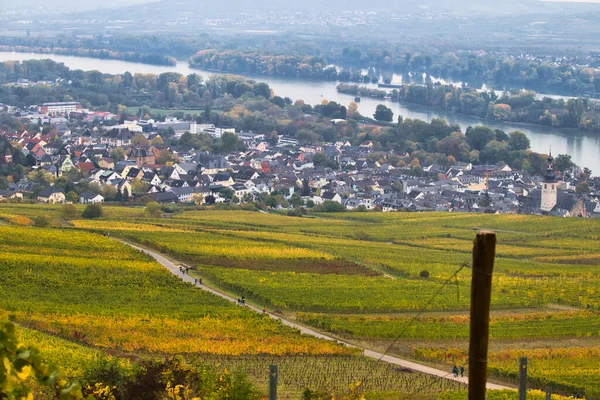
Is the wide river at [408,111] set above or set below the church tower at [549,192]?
below

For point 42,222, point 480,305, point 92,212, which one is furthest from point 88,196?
point 480,305

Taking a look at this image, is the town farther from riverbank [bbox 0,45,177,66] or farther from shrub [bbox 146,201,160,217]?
riverbank [bbox 0,45,177,66]

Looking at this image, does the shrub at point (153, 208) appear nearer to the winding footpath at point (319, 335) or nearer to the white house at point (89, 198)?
the white house at point (89, 198)

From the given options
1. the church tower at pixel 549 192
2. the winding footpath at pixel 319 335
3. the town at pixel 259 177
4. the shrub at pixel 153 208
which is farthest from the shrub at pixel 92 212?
the church tower at pixel 549 192

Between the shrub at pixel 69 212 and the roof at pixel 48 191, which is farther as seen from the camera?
the roof at pixel 48 191

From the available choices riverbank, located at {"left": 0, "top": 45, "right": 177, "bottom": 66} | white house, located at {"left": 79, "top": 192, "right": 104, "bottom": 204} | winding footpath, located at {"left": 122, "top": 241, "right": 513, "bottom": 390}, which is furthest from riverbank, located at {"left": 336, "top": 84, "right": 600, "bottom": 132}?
winding footpath, located at {"left": 122, "top": 241, "right": 513, "bottom": 390}

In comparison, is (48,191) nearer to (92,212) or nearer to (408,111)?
(92,212)
